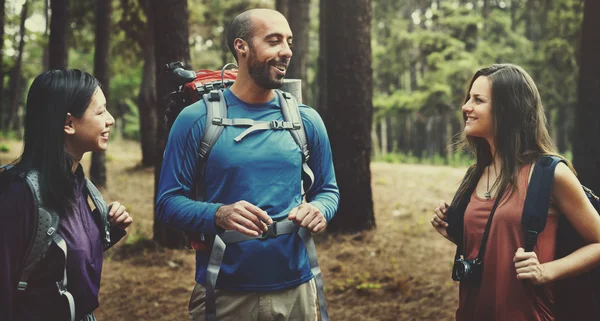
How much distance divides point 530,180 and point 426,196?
1093cm

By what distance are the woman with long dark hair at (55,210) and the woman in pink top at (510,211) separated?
1.93 meters

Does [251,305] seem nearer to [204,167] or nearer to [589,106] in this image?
[204,167]

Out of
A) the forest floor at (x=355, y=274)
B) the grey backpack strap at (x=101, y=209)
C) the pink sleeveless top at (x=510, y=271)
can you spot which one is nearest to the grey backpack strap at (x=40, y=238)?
the grey backpack strap at (x=101, y=209)

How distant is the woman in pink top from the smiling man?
2.74 feet

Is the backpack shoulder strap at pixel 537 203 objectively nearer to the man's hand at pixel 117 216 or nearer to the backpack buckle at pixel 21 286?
the man's hand at pixel 117 216

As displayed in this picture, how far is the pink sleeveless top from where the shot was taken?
3064 millimetres

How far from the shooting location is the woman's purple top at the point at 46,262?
2.62 meters

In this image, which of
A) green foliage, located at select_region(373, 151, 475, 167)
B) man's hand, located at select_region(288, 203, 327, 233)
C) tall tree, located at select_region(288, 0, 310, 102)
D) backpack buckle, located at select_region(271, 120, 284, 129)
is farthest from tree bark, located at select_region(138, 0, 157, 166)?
man's hand, located at select_region(288, 203, 327, 233)

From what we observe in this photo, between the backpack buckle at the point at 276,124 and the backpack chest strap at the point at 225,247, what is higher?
the backpack buckle at the point at 276,124

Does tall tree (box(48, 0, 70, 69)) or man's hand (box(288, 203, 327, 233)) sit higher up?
tall tree (box(48, 0, 70, 69))

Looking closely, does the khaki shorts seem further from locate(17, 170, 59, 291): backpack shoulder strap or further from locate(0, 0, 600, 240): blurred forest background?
locate(0, 0, 600, 240): blurred forest background

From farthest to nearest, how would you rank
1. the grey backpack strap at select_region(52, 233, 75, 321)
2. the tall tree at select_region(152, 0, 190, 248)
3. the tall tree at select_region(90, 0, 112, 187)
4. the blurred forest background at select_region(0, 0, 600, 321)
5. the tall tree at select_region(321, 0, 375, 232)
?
the tall tree at select_region(90, 0, 112, 187) → the tall tree at select_region(321, 0, 375, 232) → the tall tree at select_region(152, 0, 190, 248) → the blurred forest background at select_region(0, 0, 600, 321) → the grey backpack strap at select_region(52, 233, 75, 321)

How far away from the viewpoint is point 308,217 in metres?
3.07

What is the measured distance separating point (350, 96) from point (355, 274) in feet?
9.09
